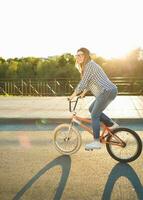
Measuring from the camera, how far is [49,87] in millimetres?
25938

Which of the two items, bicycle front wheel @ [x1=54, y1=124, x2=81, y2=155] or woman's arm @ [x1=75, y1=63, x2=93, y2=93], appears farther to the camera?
bicycle front wheel @ [x1=54, y1=124, x2=81, y2=155]

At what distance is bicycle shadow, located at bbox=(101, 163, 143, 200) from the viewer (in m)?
5.73

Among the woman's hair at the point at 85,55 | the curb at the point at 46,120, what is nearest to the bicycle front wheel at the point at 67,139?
the woman's hair at the point at 85,55

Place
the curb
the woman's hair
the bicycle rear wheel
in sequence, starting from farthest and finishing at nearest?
the curb, the woman's hair, the bicycle rear wheel

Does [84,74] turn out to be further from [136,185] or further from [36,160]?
[136,185]

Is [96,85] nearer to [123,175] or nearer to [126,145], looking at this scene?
[126,145]

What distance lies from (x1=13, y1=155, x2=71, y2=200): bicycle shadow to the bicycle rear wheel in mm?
790

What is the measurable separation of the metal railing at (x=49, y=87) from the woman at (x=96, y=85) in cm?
1764

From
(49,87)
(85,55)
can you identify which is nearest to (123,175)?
(85,55)

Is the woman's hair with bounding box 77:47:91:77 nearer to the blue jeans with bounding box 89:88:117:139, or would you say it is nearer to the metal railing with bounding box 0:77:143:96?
the blue jeans with bounding box 89:88:117:139

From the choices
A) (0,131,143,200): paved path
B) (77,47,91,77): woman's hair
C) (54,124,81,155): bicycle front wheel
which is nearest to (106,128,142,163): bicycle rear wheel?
(0,131,143,200): paved path

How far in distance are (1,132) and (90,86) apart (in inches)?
158

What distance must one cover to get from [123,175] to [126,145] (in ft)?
3.11

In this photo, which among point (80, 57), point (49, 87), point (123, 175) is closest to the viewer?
point (123, 175)
